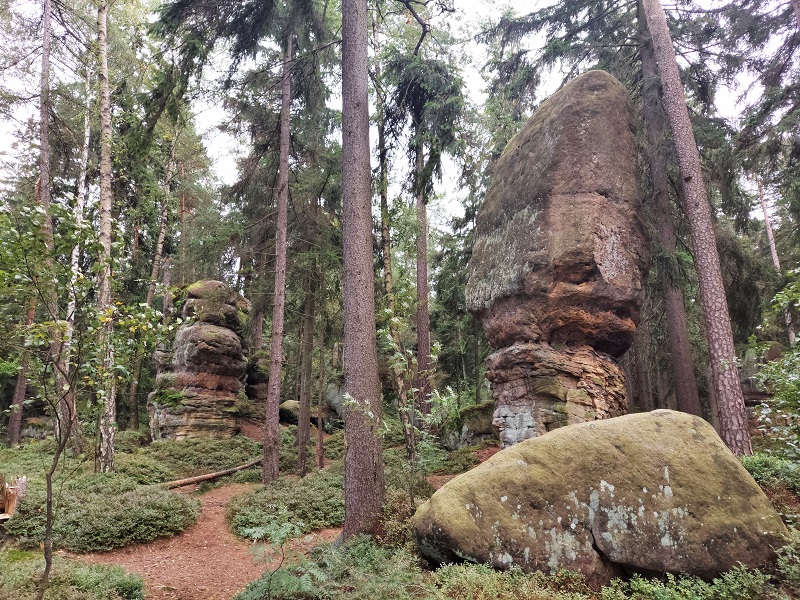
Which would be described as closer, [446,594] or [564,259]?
[446,594]

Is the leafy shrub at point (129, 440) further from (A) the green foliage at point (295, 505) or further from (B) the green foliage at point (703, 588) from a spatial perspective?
(B) the green foliage at point (703, 588)

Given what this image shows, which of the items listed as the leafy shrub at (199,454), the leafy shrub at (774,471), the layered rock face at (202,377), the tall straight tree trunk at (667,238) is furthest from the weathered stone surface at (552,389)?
the layered rock face at (202,377)

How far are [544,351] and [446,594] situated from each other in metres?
6.17

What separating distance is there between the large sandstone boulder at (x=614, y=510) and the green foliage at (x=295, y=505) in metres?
4.40

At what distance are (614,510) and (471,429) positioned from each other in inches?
393

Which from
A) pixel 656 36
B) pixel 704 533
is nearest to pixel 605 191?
pixel 656 36

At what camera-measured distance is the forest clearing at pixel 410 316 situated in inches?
176

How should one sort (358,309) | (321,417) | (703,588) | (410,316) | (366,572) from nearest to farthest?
(703,588) < (366,572) < (358,309) < (410,316) < (321,417)

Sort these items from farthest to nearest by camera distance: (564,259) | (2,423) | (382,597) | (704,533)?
1. (2,423)
2. (564,259)
3. (704,533)
4. (382,597)

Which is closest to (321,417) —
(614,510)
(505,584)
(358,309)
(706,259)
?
(358,309)

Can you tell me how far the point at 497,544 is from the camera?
4.60 m

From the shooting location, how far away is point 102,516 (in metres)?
7.52

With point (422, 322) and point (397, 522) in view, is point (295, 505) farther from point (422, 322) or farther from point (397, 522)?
point (422, 322)

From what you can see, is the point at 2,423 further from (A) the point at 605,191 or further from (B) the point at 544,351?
(A) the point at 605,191
